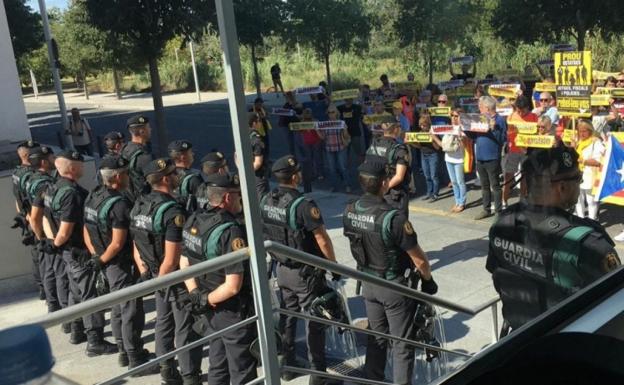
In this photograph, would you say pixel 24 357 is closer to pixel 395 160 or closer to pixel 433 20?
pixel 395 160

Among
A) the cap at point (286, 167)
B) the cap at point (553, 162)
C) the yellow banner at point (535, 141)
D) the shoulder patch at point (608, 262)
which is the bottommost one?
the yellow banner at point (535, 141)

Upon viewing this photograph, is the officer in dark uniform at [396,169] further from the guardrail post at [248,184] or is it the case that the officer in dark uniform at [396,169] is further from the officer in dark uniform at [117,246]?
the guardrail post at [248,184]

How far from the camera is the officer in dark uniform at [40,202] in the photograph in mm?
7180

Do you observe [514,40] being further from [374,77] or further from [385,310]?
[385,310]

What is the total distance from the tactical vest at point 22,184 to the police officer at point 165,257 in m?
2.66

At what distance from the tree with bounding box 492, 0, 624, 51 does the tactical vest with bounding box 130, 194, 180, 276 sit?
49.2ft

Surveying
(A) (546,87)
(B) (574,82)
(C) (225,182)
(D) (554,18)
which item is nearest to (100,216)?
(C) (225,182)

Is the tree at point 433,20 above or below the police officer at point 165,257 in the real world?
above

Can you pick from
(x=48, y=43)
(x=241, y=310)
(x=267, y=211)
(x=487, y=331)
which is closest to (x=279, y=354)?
(x=241, y=310)

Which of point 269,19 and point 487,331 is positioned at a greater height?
point 269,19

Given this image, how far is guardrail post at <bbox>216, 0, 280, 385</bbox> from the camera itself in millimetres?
2533

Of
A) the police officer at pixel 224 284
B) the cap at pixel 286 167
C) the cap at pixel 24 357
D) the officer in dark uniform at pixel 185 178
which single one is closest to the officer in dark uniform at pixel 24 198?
the officer in dark uniform at pixel 185 178

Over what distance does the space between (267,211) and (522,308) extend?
2.74 metres

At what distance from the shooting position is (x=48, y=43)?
15.9 meters
